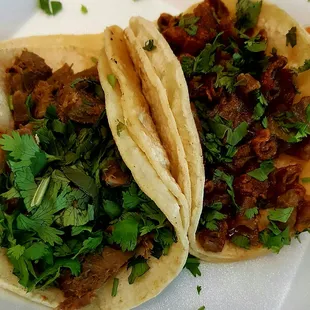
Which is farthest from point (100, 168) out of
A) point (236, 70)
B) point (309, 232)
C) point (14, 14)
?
point (14, 14)

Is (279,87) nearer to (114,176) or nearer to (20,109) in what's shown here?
(114,176)

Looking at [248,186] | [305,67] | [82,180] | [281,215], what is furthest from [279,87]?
[82,180]

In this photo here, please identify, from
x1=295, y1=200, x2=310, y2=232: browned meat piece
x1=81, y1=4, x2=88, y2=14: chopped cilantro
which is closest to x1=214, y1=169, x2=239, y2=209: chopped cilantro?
x1=295, y1=200, x2=310, y2=232: browned meat piece

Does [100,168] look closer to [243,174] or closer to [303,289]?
[243,174]

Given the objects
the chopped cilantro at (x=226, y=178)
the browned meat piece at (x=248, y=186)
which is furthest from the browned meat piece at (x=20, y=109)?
the browned meat piece at (x=248, y=186)

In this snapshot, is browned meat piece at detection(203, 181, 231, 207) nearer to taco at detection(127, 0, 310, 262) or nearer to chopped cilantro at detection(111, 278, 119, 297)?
taco at detection(127, 0, 310, 262)
